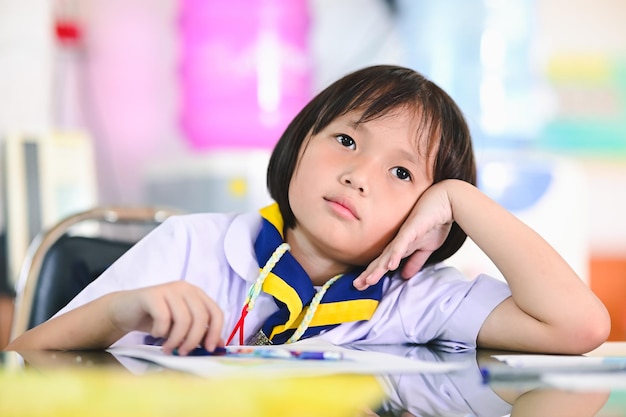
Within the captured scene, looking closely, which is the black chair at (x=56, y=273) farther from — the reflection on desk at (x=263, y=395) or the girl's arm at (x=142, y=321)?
the reflection on desk at (x=263, y=395)

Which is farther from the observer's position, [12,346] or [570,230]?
[570,230]

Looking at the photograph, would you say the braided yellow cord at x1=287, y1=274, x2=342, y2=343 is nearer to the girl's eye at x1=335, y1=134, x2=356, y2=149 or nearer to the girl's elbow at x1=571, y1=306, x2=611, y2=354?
the girl's eye at x1=335, y1=134, x2=356, y2=149

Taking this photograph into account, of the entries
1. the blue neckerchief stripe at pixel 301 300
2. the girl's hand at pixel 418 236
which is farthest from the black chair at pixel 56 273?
the girl's hand at pixel 418 236

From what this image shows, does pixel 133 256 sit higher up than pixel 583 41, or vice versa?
pixel 583 41

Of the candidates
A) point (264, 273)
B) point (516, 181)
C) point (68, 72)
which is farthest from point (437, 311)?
point (68, 72)

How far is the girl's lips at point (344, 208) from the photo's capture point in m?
1.00

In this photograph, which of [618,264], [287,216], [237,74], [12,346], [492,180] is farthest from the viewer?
[618,264]

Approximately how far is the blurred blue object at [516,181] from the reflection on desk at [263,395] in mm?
1993

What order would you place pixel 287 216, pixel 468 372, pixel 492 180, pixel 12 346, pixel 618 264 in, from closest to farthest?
pixel 468 372 < pixel 12 346 < pixel 287 216 < pixel 492 180 < pixel 618 264

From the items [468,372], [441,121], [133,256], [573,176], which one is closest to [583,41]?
[573,176]

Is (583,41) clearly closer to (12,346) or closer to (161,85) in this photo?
(161,85)

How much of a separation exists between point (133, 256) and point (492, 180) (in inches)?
67.2

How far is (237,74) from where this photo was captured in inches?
107

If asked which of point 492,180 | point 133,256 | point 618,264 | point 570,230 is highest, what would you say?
point 133,256
